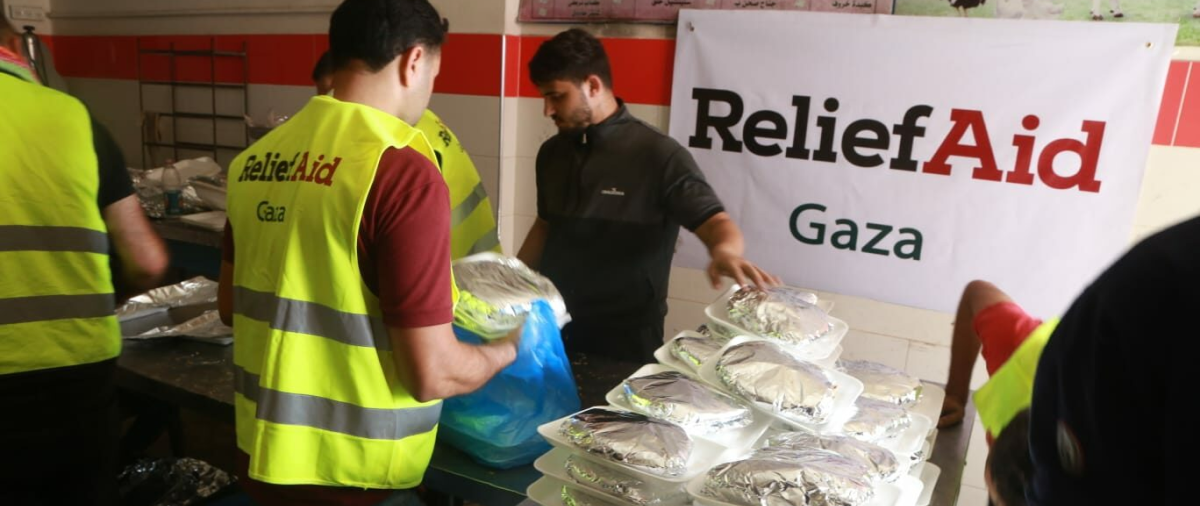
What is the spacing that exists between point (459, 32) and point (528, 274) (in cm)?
198

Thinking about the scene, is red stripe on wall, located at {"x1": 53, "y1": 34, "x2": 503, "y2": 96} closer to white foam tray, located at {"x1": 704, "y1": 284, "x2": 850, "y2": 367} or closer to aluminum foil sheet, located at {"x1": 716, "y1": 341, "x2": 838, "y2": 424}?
white foam tray, located at {"x1": 704, "y1": 284, "x2": 850, "y2": 367}

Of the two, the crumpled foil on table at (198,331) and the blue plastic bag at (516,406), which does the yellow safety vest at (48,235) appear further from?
the blue plastic bag at (516,406)

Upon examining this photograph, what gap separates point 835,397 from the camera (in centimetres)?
117

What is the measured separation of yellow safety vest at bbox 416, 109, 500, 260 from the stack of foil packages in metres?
0.93

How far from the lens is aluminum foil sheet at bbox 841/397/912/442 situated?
43.9 inches

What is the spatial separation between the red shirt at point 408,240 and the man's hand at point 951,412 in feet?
3.26

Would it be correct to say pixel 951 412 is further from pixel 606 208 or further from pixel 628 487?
pixel 606 208

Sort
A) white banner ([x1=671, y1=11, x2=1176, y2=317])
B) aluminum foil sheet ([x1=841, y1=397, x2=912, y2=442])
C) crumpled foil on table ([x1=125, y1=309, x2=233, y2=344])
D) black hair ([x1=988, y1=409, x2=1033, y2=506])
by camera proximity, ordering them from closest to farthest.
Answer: black hair ([x1=988, y1=409, x2=1033, y2=506]) → aluminum foil sheet ([x1=841, y1=397, x2=912, y2=442]) → crumpled foil on table ([x1=125, y1=309, x2=233, y2=344]) → white banner ([x1=671, y1=11, x2=1176, y2=317])

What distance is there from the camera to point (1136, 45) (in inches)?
83.4

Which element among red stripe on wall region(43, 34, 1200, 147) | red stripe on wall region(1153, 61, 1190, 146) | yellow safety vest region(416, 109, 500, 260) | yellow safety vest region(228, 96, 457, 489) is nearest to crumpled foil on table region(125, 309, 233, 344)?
yellow safety vest region(416, 109, 500, 260)

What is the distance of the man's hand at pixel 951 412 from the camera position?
1447mm

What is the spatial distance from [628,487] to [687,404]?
162 millimetres

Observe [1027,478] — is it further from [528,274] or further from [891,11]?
[891,11]

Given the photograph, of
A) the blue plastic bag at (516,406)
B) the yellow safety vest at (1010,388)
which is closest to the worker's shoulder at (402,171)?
the blue plastic bag at (516,406)
